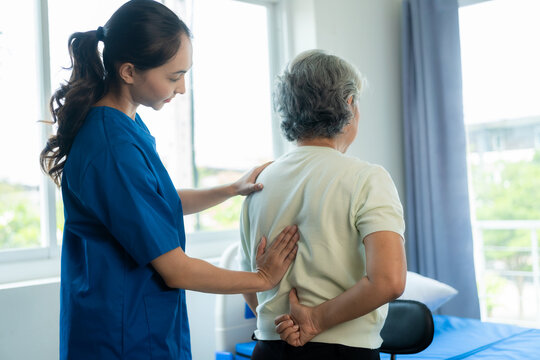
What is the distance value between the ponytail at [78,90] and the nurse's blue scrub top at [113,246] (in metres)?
0.03

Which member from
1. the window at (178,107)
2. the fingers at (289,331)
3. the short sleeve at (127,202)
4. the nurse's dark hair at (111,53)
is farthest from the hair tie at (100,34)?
the window at (178,107)

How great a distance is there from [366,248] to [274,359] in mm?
389

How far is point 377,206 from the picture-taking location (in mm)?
1141

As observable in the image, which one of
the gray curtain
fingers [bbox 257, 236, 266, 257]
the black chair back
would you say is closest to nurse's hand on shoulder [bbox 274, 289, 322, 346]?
fingers [bbox 257, 236, 266, 257]

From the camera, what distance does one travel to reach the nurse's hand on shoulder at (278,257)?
1253mm

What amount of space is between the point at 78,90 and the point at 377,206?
723 mm

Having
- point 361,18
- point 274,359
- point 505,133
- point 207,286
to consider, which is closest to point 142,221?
point 207,286

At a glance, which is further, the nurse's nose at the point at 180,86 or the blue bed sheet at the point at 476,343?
the blue bed sheet at the point at 476,343

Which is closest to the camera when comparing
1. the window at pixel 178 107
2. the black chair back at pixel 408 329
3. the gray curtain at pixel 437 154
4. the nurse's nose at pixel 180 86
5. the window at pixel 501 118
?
the nurse's nose at pixel 180 86

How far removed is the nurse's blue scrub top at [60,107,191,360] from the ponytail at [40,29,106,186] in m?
0.03

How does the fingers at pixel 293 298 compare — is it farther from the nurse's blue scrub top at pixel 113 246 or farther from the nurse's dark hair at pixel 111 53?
the nurse's dark hair at pixel 111 53

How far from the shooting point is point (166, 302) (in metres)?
1.26

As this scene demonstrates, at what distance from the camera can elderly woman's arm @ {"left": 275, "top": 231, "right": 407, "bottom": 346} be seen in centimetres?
113

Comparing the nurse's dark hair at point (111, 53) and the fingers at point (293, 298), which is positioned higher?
the nurse's dark hair at point (111, 53)
